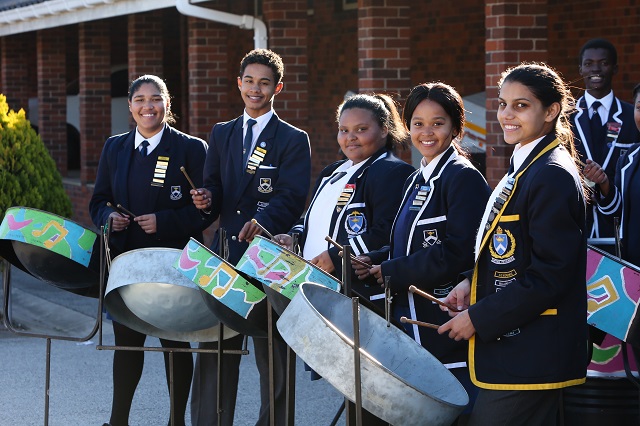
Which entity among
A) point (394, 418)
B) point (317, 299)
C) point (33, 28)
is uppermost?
point (33, 28)

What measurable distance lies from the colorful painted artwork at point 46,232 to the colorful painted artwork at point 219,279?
1.04 metres

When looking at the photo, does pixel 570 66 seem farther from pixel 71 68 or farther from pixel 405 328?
pixel 71 68

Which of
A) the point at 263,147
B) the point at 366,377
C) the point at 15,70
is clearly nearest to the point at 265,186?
the point at 263,147

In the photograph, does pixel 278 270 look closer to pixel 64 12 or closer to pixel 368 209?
pixel 368 209

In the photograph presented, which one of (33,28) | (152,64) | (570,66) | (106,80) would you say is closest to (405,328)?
(570,66)

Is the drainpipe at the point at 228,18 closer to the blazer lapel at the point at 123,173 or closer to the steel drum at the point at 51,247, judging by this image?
the blazer lapel at the point at 123,173

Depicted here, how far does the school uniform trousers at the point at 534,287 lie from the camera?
132 inches

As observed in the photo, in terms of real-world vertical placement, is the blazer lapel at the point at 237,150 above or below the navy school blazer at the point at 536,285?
above

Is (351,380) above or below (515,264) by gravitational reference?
below

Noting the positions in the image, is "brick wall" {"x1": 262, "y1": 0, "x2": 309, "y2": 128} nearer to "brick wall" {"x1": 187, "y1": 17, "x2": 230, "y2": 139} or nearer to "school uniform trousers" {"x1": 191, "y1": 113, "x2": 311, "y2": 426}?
"brick wall" {"x1": 187, "y1": 17, "x2": 230, "y2": 139}

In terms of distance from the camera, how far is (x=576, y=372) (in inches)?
137

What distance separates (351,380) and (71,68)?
1981 cm

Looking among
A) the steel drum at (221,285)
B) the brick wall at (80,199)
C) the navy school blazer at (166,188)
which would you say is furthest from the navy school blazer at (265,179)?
the brick wall at (80,199)

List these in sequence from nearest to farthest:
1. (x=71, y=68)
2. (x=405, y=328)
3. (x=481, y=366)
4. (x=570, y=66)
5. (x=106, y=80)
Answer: (x=481, y=366), (x=405, y=328), (x=570, y=66), (x=106, y=80), (x=71, y=68)
